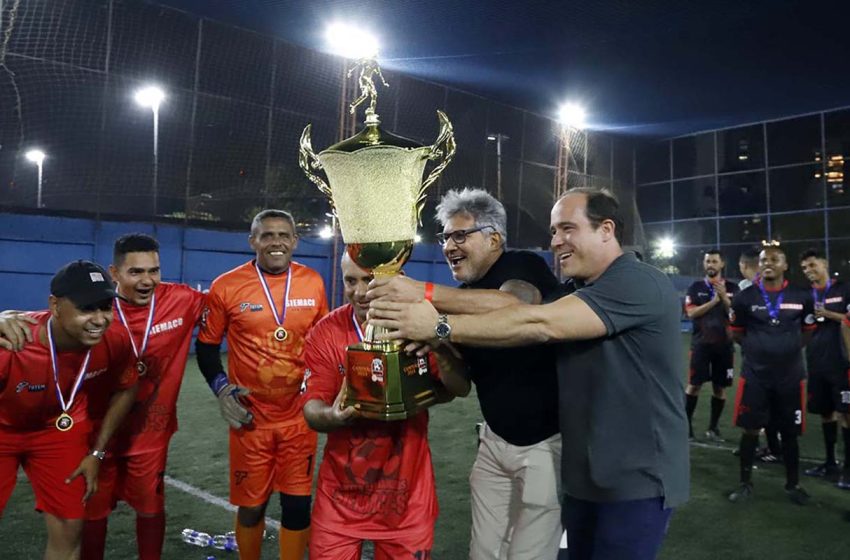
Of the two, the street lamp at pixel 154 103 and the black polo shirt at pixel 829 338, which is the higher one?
the street lamp at pixel 154 103

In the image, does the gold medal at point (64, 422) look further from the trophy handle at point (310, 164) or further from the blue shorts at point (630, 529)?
the blue shorts at point (630, 529)

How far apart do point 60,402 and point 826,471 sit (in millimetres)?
6478

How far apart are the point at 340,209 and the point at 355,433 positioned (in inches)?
37.3

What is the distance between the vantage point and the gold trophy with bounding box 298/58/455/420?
2.27 metres

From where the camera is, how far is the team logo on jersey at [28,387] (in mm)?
3127

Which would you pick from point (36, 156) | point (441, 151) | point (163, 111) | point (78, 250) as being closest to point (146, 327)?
point (441, 151)

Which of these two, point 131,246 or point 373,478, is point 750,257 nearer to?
point 373,478

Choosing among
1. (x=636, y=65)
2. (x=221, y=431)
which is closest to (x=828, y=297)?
(x=221, y=431)

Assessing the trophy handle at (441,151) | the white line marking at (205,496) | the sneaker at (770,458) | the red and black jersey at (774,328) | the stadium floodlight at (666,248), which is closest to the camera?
the trophy handle at (441,151)

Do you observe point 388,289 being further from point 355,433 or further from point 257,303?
point 257,303

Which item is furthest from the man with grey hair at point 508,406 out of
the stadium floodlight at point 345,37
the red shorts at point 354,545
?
the stadium floodlight at point 345,37

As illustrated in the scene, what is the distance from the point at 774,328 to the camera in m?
5.71

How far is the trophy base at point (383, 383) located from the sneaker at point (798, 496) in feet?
14.5

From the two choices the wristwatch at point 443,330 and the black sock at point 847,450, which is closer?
the wristwatch at point 443,330
